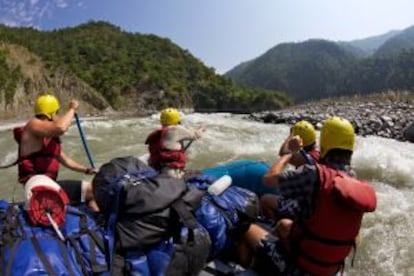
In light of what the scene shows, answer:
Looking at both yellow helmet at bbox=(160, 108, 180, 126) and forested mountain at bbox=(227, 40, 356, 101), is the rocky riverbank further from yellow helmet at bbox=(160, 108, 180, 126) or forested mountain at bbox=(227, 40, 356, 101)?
forested mountain at bbox=(227, 40, 356, 101)

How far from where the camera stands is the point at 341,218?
2.72 m

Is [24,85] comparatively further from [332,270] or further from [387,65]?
[387,65]

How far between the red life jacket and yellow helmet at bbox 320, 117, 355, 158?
2.59 m

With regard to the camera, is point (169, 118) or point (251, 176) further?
point (169, 118)

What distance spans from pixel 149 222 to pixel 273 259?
957 millimetres

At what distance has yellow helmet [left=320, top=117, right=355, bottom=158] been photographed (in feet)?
9.64

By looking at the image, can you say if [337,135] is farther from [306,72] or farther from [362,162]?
[306,72]

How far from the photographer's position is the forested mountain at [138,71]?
62.7m

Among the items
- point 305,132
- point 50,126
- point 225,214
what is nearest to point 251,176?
point 305,132

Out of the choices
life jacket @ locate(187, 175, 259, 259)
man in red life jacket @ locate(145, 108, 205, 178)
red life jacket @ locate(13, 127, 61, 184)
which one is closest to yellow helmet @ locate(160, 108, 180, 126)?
man in red life jacket @ locate(145, 108, 205, 178)

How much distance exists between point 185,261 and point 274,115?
19.5 metres

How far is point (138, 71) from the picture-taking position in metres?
71.5

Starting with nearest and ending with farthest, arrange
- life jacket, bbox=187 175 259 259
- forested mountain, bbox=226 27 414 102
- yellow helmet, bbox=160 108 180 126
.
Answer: life jacket, bbox=187 175 259 259 < yellow helmet, bbox=160 108 180 126 < forested mountain, bbox=226 27 414 102

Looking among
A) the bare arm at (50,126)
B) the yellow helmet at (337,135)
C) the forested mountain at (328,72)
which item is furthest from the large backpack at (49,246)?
the forested mountain at (328,72)
